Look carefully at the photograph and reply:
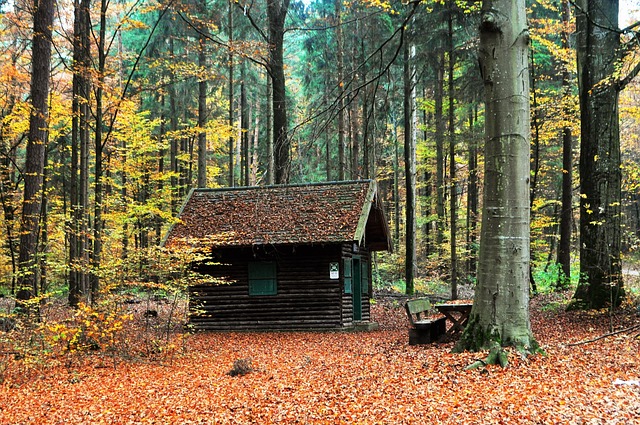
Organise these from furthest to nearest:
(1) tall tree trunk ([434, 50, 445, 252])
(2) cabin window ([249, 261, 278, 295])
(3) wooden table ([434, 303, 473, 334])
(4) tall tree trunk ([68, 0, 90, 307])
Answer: (1) tall tree trunk ([434, 50, 445, 252]) < (2) cabin window ([249, 261, 278, 295]) < (4) tall tree trunk ([68, 0, 90, 307]) < (3) wooden table ([434, 303, 473, 334])

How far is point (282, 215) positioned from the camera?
14656 mm

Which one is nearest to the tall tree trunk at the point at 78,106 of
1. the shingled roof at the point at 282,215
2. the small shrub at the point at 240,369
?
the shingled roof at the point at 282,215

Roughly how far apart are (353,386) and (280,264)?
7988 millimetres

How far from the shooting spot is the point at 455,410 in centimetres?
511

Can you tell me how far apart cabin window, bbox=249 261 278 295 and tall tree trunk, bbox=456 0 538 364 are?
810 centimetres

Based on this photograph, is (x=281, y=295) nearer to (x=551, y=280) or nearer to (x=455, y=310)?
(x=455, y=310)

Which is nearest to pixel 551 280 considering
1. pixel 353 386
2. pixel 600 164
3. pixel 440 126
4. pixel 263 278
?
pixel 440 126

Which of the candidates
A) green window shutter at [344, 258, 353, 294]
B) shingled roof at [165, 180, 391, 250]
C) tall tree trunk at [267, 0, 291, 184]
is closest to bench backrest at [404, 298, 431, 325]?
shingled roof at [165, 180, 391, 250]

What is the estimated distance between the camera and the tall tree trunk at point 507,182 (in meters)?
6.93

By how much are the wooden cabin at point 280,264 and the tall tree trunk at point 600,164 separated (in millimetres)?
5541

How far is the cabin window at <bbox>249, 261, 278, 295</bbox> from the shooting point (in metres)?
14.3

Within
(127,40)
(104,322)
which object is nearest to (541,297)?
(104,322)

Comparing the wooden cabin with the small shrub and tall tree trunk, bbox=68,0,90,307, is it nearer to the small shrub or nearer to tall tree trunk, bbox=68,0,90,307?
tall tree trunk, bbox=68,0,90,307

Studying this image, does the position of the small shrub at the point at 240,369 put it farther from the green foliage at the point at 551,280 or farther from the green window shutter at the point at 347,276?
the green foliage at the point at 551,280
